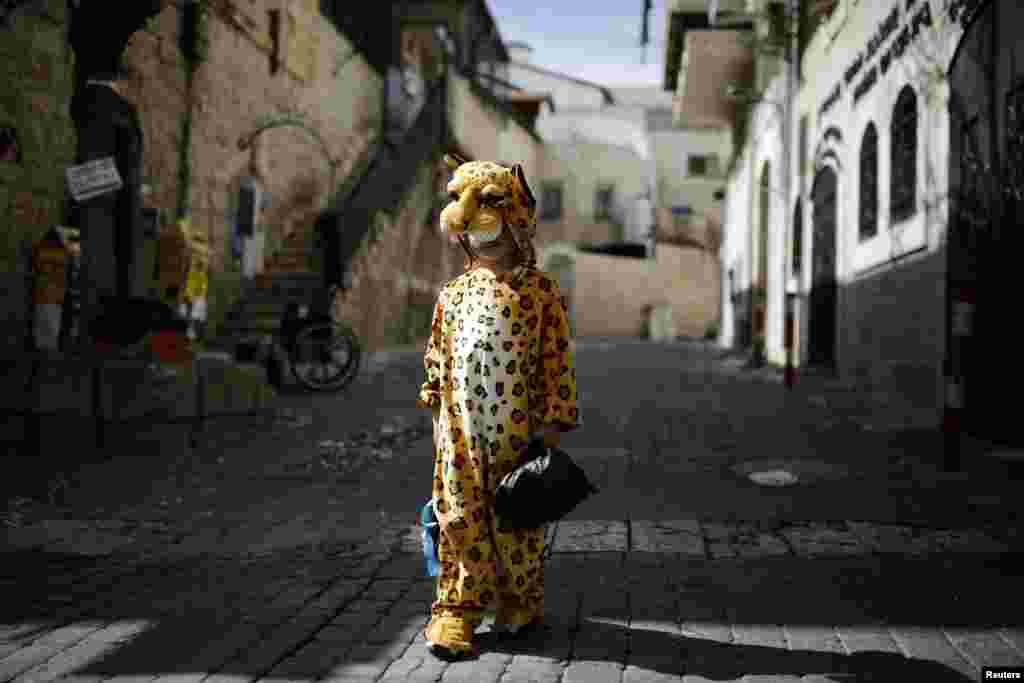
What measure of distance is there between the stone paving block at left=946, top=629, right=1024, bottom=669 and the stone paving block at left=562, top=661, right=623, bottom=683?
109 centimetres

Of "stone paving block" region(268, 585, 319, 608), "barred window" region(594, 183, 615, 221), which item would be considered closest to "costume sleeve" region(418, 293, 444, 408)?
"stone paving block" region(268, 585, 319, 608)

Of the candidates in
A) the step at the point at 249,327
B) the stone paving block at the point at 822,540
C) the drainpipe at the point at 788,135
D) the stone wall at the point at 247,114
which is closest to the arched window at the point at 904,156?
the drainpipe at the point at 788,135

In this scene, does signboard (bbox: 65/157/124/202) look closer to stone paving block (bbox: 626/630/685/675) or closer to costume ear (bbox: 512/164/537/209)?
costume ear (bbox: 512/164/537/209)

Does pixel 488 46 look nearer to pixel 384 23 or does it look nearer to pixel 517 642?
pixel 384 23

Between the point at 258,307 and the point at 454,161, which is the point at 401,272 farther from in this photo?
the point at 454,161

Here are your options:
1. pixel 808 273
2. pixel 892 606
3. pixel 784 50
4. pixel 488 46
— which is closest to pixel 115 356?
pixel 892 606

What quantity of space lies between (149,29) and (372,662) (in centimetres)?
1213

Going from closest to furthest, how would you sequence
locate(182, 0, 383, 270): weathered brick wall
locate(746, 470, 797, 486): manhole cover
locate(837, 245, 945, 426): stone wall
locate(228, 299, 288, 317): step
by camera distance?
locate(746, 470, 797, 486): manhole cover → locate(837, 245, 945, 426): stone wall → locate(182, 0, 383, 270): weathered brick wall → locate(228, 299, 288, 317): step

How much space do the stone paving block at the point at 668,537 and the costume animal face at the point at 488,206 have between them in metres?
1.79

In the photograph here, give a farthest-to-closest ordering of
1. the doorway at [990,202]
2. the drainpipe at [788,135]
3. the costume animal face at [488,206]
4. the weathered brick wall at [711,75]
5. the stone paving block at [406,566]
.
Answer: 1. the weathered brick wall at [711,75]
2. the drainpipe at [788,135]
3. the doorway at [990,202]
4. the stone paving block at [406,566]
5. the costume animal face at [488,206]

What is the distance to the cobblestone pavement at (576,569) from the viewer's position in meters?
3.11

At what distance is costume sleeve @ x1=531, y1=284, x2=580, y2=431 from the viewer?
3209mm

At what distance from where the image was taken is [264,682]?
2.92 meters

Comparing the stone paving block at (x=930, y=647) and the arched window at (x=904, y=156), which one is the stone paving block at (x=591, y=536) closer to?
the stone paving block at (x=930, y=647)
